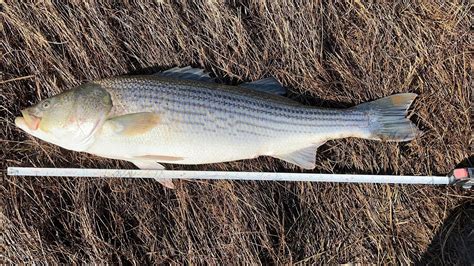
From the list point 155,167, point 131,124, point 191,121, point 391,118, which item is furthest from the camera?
point 391,118

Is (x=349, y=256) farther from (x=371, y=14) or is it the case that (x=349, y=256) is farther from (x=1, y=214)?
(x=1, y=214)

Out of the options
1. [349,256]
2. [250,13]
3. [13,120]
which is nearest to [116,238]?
[13,120]

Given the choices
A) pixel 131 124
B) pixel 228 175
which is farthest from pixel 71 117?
pixel 228 175

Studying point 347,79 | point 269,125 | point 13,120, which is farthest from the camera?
point 347,79

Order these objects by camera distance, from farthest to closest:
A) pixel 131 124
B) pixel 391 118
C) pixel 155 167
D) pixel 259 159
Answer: pixel 259 159, pixel 391 118, pixel 155 167, pixel 131 124

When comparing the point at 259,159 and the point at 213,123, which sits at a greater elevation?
the point at 213,123

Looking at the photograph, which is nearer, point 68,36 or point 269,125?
point 269,125

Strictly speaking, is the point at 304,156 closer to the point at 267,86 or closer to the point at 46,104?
the point at 267,86
